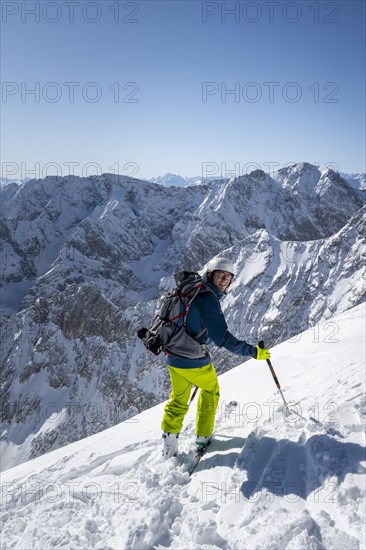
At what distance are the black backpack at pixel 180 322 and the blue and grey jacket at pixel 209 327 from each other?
0.07 metres

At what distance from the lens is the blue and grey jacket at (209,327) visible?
5387 millimetres

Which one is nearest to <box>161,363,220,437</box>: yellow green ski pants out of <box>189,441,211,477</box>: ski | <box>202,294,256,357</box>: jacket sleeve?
<box>189,441,211,477</box>: ski

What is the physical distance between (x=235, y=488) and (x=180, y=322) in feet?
7.20

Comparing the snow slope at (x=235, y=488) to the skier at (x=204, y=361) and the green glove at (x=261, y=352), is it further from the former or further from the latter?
the green glove at (x=261, y=352)

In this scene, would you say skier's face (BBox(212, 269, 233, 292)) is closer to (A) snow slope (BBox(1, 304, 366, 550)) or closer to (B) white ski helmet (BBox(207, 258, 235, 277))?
(B) white ski helmet (BBox(207, 258, 235, 277))

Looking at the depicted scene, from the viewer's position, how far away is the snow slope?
377 centimetres

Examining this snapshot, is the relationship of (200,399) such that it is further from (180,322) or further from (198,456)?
(180,322)

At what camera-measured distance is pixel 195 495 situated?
462cm

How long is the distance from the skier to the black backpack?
9 cm

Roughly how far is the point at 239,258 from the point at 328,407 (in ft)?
411

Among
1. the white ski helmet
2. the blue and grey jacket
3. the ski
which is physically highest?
the white ski helmet

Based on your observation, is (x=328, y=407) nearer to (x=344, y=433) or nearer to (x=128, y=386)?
(x=344, y=433)

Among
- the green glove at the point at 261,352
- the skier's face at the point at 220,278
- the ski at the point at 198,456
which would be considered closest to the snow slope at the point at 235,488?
the ski at the point at 198,456

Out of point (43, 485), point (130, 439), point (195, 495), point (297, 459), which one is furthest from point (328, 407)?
point (43, 485)
